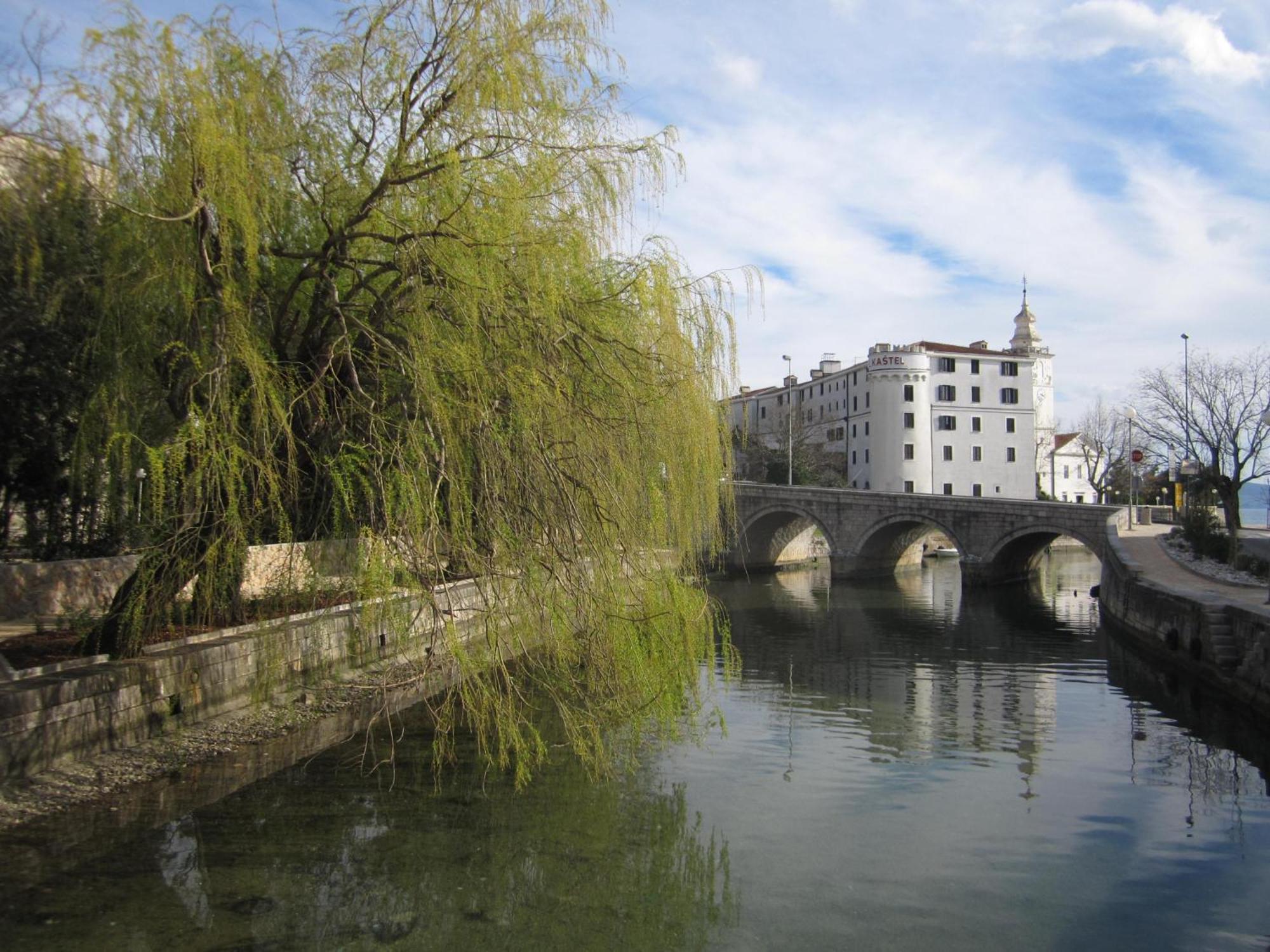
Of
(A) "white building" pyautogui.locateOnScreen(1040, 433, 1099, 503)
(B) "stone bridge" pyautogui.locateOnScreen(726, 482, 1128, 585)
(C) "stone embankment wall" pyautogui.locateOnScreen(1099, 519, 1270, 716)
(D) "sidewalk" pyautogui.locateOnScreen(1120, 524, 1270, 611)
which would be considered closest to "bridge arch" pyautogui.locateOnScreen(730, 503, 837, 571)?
(B) "stone bridge" pyautogui.locateOnScreen(726, 482, 1128, 585)

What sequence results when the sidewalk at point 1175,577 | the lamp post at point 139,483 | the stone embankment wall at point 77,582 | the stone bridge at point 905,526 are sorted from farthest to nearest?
1. the stone bridge at point 905,526
2. the sidewalk at point 1175,577
3. the stone embankment wall at point 77,582
4. the lamp post at point 139,483

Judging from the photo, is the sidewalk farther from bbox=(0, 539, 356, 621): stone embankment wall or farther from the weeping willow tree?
bbox=(0, 539, 356, 621): stone embankment wall

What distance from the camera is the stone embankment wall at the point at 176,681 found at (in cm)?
713

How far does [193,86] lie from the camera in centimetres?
721

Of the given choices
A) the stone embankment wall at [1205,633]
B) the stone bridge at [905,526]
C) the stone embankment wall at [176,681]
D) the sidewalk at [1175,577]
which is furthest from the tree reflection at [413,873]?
the stone bridge at [905,526]

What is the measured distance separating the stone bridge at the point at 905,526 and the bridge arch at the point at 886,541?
0.04 meters

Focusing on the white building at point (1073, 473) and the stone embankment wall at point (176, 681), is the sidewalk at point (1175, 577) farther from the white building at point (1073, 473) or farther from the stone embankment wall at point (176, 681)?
the white building at point (1073, 473)

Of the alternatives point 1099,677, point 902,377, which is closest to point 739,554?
point 902,377

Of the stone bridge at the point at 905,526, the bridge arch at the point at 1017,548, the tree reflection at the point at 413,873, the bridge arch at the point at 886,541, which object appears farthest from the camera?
the bridge arch at the point at 886,541

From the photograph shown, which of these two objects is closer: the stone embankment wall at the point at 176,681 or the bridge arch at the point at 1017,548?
the stone embankment wall at the point at 176,681

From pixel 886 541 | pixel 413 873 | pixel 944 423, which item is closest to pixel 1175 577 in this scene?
pixel 886 541

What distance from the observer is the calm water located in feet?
19.7

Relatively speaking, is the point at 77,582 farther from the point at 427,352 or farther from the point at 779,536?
the point at 779,536

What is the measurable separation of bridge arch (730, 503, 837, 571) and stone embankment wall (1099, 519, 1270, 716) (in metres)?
17.6
